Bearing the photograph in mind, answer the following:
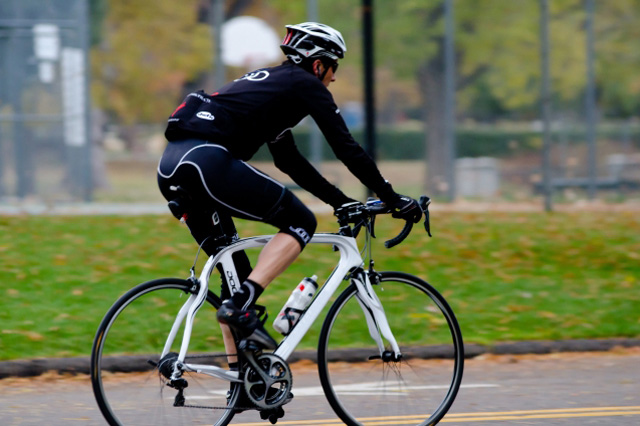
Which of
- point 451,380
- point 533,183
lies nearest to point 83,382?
point 451,380

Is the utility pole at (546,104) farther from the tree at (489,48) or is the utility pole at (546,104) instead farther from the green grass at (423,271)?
the green grass at (423,271)

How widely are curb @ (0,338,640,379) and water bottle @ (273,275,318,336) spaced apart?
551mm

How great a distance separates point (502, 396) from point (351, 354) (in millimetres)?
1164

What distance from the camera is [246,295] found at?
4.76 m

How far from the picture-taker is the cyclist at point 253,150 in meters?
4.62

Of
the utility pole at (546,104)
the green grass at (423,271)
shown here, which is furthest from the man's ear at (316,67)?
the utility pole at (546,104)

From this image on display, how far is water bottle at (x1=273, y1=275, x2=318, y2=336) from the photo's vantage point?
4.92 meters

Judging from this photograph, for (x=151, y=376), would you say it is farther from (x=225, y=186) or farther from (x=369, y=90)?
(x=369, y=90)

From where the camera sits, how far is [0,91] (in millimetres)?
16922

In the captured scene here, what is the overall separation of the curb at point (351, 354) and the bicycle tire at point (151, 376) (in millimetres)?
158

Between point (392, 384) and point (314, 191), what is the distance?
3.28 feet

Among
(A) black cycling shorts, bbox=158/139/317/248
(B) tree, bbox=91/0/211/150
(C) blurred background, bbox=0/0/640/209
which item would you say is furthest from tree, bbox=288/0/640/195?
(A) black cycling shorts, bbox=158/139/317/248

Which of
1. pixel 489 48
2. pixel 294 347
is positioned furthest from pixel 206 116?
pixel 489 48

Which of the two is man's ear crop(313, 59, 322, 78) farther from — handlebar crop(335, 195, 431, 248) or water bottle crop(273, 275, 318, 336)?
water bottle crop(273, 275, 318, 336)
